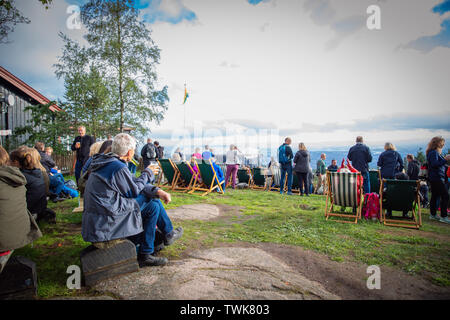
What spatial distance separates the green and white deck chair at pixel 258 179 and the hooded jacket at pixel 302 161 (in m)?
2.43

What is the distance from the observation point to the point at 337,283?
92.0 inches

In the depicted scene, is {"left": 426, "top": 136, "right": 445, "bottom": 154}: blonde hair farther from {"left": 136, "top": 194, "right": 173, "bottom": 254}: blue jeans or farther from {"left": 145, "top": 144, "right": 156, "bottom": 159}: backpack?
{"left": 145, "top": 144, "right": 156, "bottom": 159}: backpack

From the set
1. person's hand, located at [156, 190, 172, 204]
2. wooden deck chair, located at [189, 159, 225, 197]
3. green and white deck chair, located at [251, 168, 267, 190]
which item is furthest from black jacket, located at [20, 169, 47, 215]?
green and white deck chair, located at [251, 168, 267, 190]

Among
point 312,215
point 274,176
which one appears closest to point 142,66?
point 274,176

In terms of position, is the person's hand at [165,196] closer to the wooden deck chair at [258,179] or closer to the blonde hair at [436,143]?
the blonde hair at [436,143]

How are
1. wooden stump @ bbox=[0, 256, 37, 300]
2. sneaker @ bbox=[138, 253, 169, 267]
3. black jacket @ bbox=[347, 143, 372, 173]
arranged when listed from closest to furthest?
wooden stump @ bbox=[0, 256, 37, 300]
sneaker @ bbox=[138, 253, 169, 267]
black jacket @ bbox=[347, 143, 372, 173]

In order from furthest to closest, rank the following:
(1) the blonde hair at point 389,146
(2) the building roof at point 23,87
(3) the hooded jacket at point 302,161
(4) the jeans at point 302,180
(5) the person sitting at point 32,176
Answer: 1. (2) the building roof at point 23,87
2. (4) the jeans at point 302,180
3. (3) the hooded jacket at point 302,161
4. (1) the blonde hair at point 389,146
5. (5) the person sitting at point 32,176

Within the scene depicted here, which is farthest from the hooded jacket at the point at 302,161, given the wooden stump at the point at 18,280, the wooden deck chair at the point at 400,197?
the wooden stump at the point at 18,280

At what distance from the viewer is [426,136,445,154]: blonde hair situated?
5.23 m

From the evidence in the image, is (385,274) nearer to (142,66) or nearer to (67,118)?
(67,118)

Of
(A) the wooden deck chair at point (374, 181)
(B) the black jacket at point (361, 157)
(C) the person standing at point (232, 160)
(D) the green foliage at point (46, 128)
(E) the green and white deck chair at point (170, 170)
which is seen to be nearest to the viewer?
(B) the black jacket at point (361, 157)

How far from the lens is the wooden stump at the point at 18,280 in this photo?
1860 millimetres

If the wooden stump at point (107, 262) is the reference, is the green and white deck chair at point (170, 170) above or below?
above

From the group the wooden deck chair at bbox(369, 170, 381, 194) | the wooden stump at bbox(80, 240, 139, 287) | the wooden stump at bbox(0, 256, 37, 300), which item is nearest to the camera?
the wooden stump at bbox(0, 256, 37, 300)
